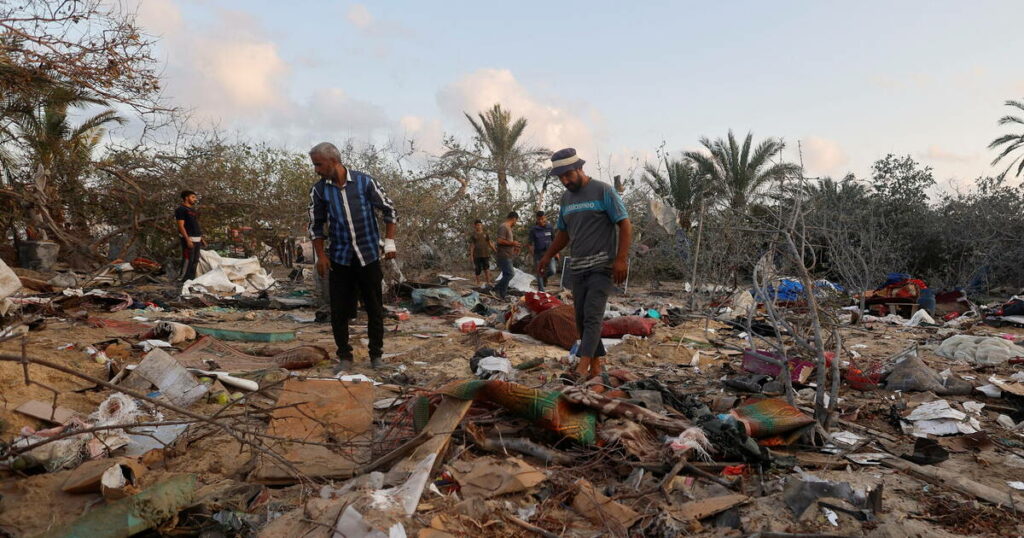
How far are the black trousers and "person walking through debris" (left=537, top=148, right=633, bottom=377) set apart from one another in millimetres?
1473

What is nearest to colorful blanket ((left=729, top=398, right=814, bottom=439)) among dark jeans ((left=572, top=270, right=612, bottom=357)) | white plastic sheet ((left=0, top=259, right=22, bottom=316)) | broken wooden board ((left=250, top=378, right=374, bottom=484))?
dark jeans ((left=572, top=270, right=612, bottom=357))

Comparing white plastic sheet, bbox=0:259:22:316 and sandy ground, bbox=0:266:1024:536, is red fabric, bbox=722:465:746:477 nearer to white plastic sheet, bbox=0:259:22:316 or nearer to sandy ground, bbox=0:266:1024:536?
sandy ground, bbox=0:266:1024:536

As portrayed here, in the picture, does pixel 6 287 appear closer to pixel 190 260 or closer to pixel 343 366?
pixel 343 366

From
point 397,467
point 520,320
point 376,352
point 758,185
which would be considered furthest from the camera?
point 758,185

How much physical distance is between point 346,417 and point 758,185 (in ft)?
55.6

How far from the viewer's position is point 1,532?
2.03m

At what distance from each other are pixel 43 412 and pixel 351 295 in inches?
76.5

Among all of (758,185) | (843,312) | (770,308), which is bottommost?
(843,312)

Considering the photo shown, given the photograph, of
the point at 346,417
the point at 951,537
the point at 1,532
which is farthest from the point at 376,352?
the point at 951,537

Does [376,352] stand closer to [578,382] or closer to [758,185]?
[578,382]

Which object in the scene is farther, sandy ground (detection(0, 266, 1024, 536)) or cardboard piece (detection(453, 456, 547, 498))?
cardboard piece (detection(453, 456, 547, 498))

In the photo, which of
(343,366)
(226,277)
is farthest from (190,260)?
(343,366)

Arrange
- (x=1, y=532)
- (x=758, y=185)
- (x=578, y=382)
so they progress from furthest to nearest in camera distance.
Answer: (x=758, y=185), (x=578, y=382), (x=1, y=532)

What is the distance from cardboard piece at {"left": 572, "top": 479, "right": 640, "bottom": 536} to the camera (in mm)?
2131
